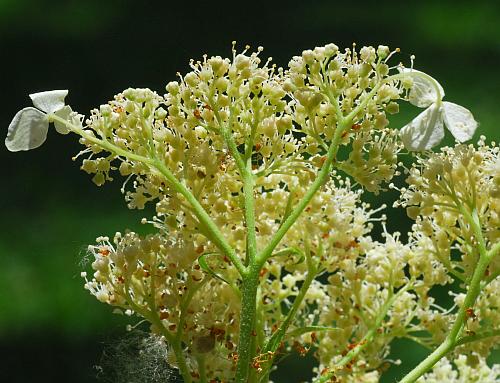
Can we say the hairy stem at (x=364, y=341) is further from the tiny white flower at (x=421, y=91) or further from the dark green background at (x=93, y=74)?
the dark green background at (x=93, y=74)

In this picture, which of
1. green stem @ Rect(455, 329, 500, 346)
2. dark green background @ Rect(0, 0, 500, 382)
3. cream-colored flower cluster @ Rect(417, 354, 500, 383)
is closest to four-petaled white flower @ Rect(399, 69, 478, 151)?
green stem @ Rect(455, 329, 500, 346)

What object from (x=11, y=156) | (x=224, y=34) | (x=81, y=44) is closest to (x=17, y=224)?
(x=11, y=156)

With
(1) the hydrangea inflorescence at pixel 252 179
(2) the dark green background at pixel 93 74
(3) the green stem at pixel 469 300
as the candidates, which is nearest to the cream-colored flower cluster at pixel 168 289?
(1) the hydrangea inflorescence at pixel 252 179

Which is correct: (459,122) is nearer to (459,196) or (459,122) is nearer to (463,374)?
(459,196)

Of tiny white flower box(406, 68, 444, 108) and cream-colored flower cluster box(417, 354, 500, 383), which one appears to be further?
cream-colored flower cluster box(417, 354, 500, 383)

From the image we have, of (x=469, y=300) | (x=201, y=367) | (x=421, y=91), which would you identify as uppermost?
(x=421, y=91)

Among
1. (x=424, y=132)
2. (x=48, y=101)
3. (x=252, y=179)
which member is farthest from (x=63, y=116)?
(x=424, y=132)

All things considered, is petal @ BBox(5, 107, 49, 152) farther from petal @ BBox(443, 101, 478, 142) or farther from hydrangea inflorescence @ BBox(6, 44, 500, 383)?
petal @ BBox(443, 101, 478, 142)

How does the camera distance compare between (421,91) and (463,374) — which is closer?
(421,91)
